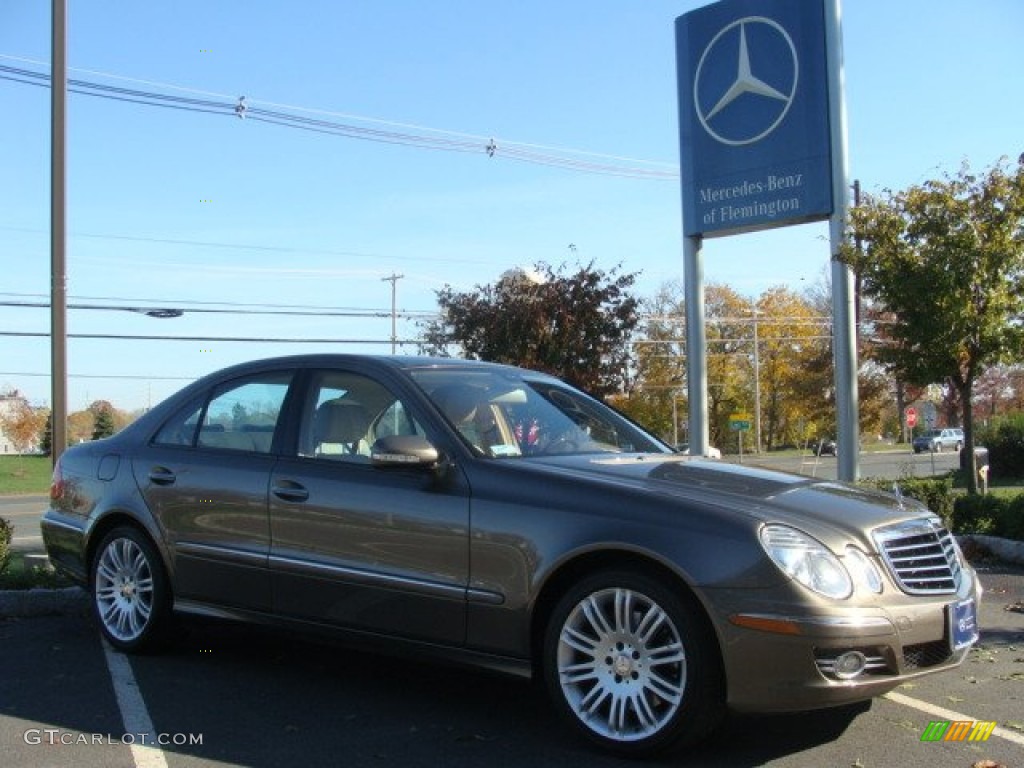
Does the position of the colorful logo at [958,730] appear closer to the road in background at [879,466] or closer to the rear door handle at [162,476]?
the rear door handle at [162,476]

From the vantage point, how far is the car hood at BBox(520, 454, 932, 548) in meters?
3.90

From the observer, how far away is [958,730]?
14.0 feet

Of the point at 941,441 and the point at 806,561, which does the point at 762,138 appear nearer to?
the point at 806,561

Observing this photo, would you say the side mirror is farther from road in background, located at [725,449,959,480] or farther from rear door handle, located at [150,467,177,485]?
road in background, located at [725,449,959,480]

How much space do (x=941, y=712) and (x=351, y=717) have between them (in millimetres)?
Answer: 2659

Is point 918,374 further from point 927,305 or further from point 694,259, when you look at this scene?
point 694,259

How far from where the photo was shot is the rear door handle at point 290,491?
4855 mm

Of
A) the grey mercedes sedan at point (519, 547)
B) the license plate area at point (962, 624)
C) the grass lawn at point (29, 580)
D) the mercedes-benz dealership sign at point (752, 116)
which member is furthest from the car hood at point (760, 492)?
the mercedes-benz dealership sign at point (752, 116)

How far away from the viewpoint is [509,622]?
4.16 metres

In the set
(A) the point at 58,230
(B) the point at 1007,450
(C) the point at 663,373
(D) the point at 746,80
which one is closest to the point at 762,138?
(D) the point at 746,80

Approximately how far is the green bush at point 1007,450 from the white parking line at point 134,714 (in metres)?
25.8

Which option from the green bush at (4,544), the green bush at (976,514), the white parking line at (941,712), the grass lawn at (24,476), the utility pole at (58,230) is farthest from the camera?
the grass lawn at (24,476)

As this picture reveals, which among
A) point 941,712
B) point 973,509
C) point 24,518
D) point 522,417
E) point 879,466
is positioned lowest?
point 879,466

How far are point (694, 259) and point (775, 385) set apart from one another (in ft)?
203
